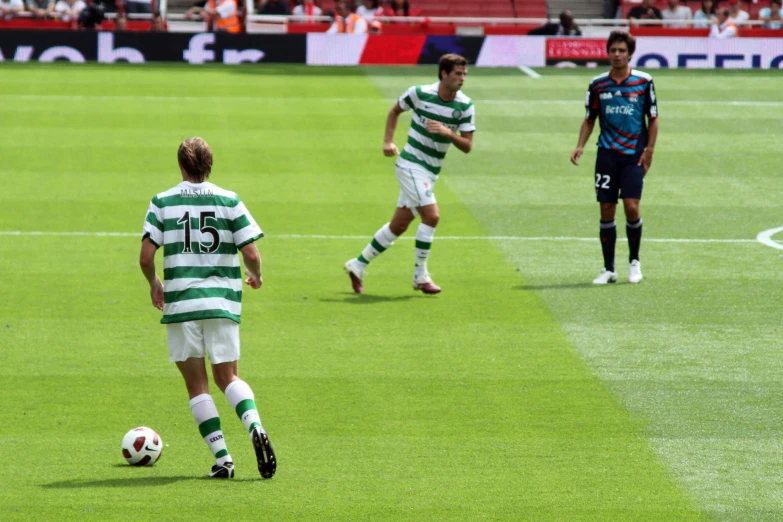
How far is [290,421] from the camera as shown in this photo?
7504mm

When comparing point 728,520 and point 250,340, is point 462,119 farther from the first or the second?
point 728,520

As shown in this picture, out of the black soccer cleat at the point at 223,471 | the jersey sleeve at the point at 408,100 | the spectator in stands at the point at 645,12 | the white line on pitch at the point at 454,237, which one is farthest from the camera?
the spectator in stands at the point at 645,12

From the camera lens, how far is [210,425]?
252 inches

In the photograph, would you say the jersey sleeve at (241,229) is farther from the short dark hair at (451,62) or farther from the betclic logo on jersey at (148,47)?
the betclic logo on jersey at (148,47)

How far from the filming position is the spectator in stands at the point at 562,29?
2978cm

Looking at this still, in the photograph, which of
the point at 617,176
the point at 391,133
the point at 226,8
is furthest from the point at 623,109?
the point at 226,8

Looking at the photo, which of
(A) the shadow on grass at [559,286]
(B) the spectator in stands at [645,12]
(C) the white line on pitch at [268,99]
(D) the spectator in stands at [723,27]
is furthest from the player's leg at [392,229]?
(B) the spectator in stands at [645,12]

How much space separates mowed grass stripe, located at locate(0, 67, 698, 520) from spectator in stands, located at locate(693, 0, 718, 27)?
20721mm

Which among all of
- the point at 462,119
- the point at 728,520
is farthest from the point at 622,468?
the point at 462,119

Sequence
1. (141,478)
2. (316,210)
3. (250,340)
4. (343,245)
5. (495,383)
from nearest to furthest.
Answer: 1. (141,478)
2. (495,383)
3. (250,340)
4. (343,245)
5. (316,210)

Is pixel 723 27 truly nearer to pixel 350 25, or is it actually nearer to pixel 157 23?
pixel 350 25

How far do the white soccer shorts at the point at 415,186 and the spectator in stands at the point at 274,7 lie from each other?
24.7 m

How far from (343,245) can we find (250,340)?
12.7 feet

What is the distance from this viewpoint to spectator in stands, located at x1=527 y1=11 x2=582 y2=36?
29778mm
